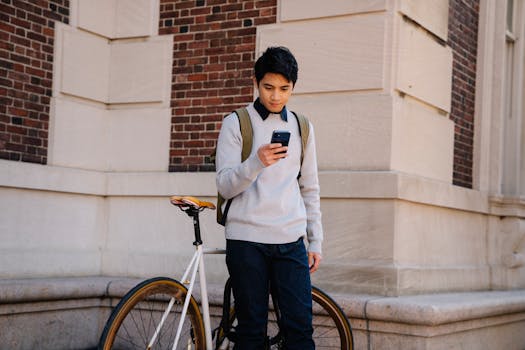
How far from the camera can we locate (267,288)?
440 cm

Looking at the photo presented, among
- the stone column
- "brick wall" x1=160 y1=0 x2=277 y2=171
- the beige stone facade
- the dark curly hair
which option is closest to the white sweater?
the dark curly hair

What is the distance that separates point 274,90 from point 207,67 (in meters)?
3.02

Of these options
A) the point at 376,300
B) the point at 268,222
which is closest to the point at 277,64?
the point at 268,222

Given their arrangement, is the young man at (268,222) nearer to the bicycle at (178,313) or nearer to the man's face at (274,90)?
the man's face at (274,90)

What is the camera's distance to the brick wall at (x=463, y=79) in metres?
7.73

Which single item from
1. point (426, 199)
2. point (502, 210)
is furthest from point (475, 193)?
point (426, 199)

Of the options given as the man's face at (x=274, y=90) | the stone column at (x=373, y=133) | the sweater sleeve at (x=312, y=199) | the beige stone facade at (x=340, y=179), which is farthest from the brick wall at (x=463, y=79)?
the man's face at (x=274, y=90)

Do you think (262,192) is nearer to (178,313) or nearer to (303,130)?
(303,130)

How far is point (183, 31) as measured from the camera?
731cm

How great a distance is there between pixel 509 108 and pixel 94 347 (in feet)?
16.5

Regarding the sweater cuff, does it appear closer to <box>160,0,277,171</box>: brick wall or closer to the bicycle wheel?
the bicycle wheel

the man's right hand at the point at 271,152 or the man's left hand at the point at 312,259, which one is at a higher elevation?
the man's right hand at the point at 271,152

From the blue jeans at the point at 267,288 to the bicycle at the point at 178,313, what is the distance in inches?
8.8

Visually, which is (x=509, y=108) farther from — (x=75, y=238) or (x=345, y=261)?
(x=75, y=238)
